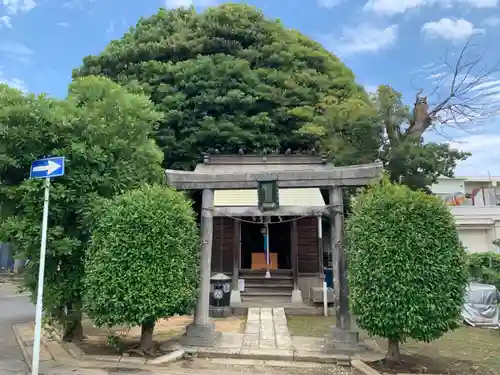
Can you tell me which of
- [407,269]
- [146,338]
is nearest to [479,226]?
[407,269]

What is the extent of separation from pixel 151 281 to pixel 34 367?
6.25 feet

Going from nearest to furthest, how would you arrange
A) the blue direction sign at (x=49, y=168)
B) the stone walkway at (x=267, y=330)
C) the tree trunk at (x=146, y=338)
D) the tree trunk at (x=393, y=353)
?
the blue direction sign at (x=49, y=168) → the tree trunk at (x=393, y=353) → the tree trunk at (x=146, y=338) → the stone walkway at (x=267, y=330)

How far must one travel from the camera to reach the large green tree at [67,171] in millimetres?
6285

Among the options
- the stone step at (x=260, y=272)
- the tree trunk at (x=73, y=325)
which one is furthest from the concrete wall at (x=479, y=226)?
the tree trunk at (x=73, y=325)

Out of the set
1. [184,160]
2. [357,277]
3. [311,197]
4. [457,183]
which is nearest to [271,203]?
[357,277]

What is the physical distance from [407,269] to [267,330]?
4.15 metres

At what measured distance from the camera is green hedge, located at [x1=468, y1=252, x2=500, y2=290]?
12336 mm

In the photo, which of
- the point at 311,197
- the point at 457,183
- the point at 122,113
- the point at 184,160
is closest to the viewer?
the point at 122,113

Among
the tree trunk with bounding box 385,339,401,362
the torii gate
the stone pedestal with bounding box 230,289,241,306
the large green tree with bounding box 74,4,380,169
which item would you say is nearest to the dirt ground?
the torii gate

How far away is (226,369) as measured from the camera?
20.5 ft

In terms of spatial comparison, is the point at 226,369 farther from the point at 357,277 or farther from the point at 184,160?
the point at 184,160

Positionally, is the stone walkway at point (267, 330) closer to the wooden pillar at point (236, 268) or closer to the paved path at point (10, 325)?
the wooden pillar at point (236, 268)

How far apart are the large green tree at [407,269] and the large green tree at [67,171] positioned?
4.48m

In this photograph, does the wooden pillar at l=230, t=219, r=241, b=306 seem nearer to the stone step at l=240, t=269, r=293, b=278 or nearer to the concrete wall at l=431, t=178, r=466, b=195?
the stone step at l=240, t=269, r=293, b=278
